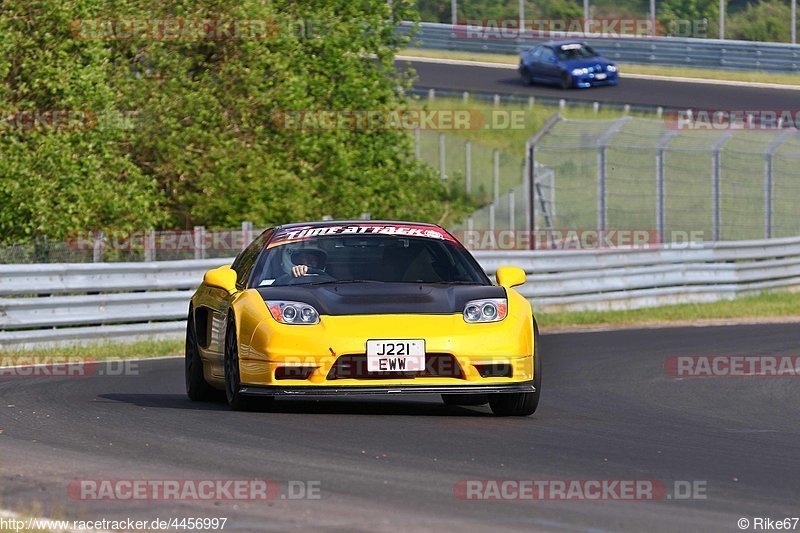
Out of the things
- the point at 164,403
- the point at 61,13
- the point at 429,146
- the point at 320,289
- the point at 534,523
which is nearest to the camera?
the point at 534,523

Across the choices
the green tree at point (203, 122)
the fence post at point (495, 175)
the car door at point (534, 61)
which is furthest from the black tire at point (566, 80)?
the green tree at point (203, 122)

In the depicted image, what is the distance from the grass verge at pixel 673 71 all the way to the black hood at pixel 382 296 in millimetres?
37588

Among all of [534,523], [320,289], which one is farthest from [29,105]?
[534,523]

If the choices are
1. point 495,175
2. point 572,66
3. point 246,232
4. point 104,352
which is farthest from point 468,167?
point 104,352

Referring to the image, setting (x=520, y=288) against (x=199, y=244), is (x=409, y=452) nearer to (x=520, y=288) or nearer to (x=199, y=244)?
(x=199, y=244)

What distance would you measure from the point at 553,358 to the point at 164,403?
Answer: 228 inches

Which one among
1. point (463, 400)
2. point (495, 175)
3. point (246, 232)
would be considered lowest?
point (495, 175)

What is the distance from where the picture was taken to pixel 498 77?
51.0 m

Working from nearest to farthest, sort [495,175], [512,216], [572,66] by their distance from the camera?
[512,216] < [495,175] < [572,66]

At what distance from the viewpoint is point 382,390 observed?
8.78 m

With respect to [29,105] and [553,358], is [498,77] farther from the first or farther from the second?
[553,358]

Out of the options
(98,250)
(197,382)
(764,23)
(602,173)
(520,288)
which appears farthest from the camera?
(764,23)

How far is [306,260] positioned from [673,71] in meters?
41.3

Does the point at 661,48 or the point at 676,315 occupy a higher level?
the point at 661,48
